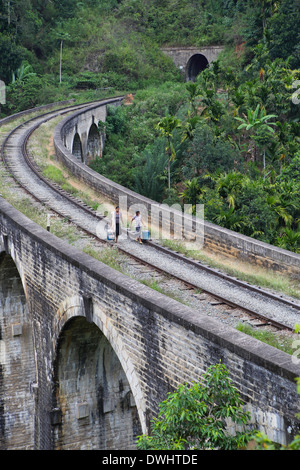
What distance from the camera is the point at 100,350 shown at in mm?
14852

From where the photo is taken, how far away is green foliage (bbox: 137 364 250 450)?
7664 millimetres

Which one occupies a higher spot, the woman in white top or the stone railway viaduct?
the woman in white top

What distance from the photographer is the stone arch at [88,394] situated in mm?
14719

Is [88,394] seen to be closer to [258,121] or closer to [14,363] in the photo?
[14,363]

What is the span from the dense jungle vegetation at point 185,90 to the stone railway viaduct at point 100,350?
8.28 m

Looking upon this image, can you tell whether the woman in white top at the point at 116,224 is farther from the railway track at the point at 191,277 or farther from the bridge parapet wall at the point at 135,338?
the bridge parapet wall at the point at 135,338

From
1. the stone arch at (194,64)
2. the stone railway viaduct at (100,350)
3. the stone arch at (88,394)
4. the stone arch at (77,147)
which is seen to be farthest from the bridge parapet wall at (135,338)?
the stone arch at (194,64)

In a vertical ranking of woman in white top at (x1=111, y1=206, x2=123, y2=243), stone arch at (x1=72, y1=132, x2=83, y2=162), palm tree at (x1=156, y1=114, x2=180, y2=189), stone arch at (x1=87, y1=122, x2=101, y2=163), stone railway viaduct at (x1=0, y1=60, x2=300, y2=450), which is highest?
stone arch at (x1=87, y1=122, x2=101, y2=163)

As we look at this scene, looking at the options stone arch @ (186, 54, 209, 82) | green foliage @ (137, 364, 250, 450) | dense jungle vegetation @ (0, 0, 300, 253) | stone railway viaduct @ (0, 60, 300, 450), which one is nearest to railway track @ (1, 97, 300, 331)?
stone railway viaduct @ (0, 60, 300, 450)

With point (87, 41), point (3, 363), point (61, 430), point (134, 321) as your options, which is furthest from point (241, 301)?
point (87, 41)

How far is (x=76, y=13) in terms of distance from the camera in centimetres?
6812

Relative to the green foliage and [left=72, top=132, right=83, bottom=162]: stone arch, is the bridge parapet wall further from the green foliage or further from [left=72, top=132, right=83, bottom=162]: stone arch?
[left=72, top=132, right=83, bottom=162]: stone arch

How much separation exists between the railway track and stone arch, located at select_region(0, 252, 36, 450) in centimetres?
282
